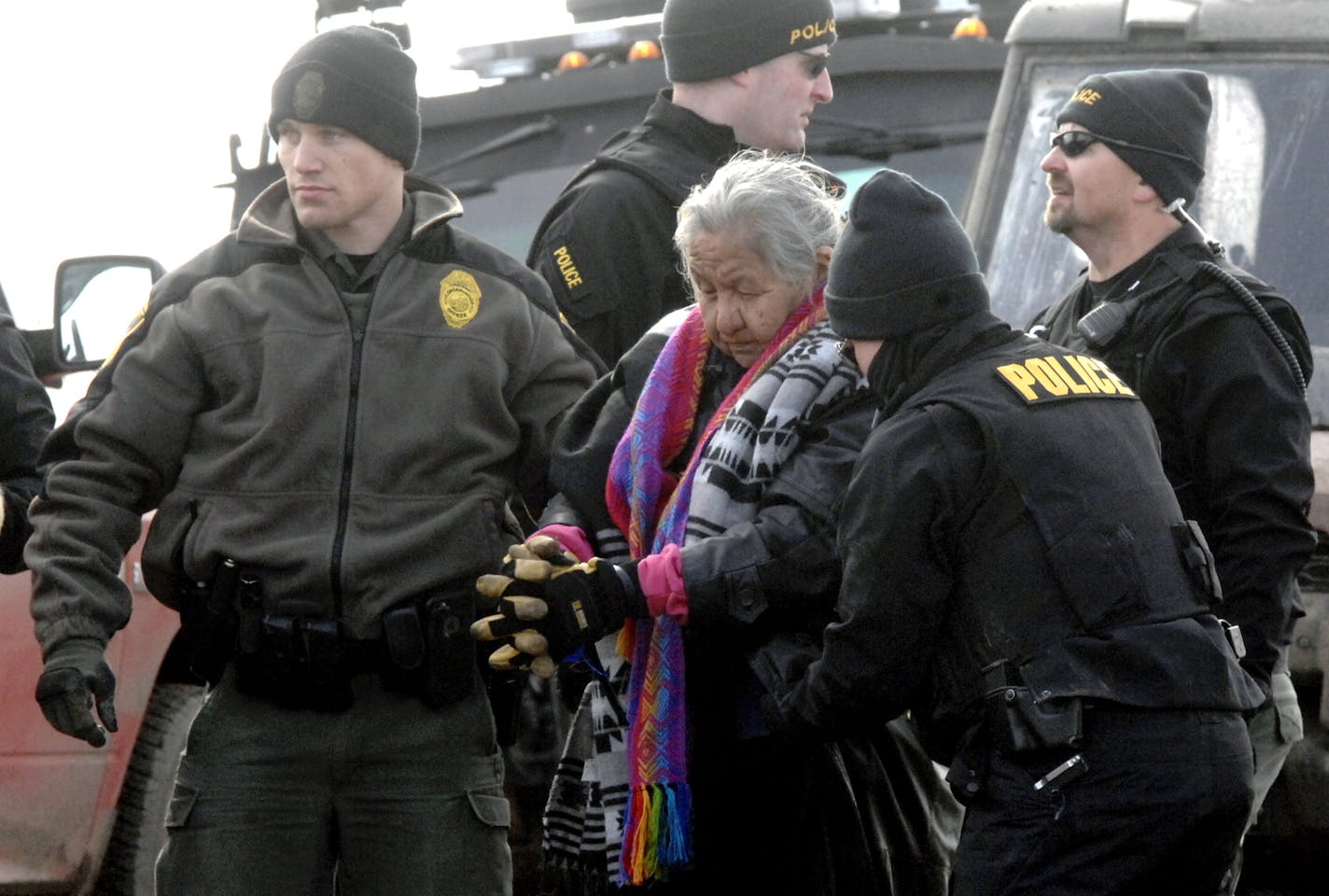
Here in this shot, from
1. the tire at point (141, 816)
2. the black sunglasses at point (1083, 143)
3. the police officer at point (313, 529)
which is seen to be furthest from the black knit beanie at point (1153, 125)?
the tire at point (141, 816)

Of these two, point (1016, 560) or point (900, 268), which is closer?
→ point (1016, 560)

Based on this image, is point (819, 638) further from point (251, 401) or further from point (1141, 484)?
point (251, 401)

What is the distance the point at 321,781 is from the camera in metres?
3.93

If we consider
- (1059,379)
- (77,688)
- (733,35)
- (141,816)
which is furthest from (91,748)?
(1059,379)

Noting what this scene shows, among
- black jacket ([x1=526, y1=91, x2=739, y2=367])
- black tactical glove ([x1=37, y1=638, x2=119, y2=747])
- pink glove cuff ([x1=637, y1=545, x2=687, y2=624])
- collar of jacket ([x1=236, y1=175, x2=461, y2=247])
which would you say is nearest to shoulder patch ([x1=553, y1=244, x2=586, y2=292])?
black jacket ([x1=526, y1=91, x2=739, y2=367])

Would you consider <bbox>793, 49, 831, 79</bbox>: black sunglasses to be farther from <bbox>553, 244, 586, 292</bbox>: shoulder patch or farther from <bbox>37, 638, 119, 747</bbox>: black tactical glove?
<bbox>37, 638, 119, 747</bbox>: black tactical glove

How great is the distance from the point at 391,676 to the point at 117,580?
515 mm

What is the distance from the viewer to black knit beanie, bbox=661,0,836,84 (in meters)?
4.84

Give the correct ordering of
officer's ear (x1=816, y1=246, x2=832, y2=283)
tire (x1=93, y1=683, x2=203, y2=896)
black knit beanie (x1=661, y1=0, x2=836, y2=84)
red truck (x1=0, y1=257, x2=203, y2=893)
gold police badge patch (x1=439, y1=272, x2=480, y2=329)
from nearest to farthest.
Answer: officer's ear (x1=816, y1=246, x2=832, y2=283) < gold police badge patch (x1=439, y1=272, x2=480, y2=329) < black knit beanie (x1=661, y1=0, x2=836, y2=84) < red truck (x1=0, y1=257, x2=203, y2=893) < tire (x1=93, y1=683, x2=203, y2=896)

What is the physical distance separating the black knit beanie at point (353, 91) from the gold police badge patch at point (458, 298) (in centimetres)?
27

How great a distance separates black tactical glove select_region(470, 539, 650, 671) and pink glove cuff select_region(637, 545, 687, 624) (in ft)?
0.05

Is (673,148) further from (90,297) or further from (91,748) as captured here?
(91,748)

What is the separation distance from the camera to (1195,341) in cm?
398

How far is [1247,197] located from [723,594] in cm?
282
